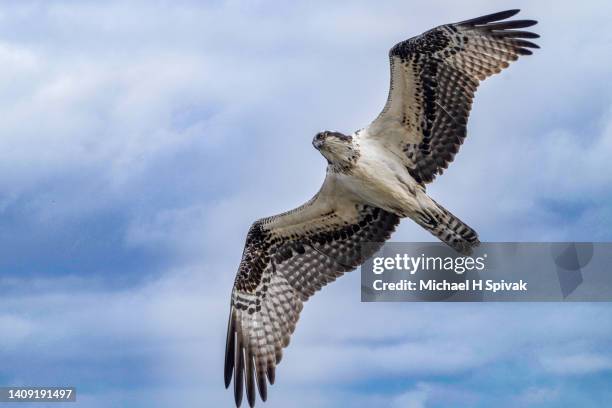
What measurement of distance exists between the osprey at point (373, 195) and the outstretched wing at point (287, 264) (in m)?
0.01

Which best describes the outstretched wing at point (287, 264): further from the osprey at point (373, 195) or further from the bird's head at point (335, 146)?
the bird's head at point (335, 146)

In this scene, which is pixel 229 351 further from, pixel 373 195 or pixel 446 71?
pixel 446 71

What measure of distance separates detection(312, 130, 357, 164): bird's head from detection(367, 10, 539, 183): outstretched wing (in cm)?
56

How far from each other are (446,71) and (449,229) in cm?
202

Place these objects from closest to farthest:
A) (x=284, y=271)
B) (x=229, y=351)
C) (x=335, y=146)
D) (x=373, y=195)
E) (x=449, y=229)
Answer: (x=335, y=146) → (x=449, y=229) → (x=373, y=195) → (x=229, y=351) → (x=284, y=271)

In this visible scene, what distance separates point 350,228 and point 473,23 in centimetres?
327

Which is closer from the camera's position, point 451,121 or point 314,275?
point 451,121

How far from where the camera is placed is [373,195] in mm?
17156

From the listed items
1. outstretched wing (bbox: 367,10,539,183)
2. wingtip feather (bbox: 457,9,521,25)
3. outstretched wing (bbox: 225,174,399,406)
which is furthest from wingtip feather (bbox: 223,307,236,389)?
wingtip feather (bbox: 457,9,521,25)

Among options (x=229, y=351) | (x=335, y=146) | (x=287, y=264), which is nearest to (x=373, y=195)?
(x=335, y=146)

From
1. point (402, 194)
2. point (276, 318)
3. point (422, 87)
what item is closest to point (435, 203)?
point (402, 194)

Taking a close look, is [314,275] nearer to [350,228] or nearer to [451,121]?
[350,228]

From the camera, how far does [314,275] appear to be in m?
18.2

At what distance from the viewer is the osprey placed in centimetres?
1675
